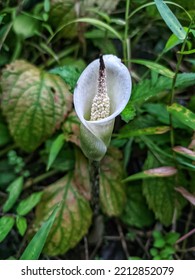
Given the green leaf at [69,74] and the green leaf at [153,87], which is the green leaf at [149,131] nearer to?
the green leaf at [153,87]

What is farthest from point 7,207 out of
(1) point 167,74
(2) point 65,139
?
(1) point 167,74

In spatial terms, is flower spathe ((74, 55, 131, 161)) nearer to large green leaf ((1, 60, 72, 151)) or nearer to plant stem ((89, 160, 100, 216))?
plant stem ((89, 160, 100, 216))

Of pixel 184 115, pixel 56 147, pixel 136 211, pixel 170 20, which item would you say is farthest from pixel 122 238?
pixel 170 20

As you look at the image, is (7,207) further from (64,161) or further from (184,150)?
(184,150)

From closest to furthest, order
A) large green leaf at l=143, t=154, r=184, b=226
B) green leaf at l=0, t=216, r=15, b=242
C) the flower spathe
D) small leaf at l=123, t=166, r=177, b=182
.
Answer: the flower spathe → green leaf at l=0, t=216, r=15, b=242 → small leaf at l=123, t=166, r=177, b=182 → large green leaf at l=143, t=154, r=184, b=226

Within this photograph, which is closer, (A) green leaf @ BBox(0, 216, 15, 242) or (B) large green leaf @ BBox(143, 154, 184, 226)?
(A) green leaf @ BBox(0, 216, 15, 242)

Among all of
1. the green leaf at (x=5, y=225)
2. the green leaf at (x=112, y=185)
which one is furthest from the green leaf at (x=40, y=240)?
the green leaf at (x=112, y=185)

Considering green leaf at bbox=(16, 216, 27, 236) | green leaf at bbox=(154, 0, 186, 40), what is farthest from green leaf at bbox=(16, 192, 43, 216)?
green leaf at bbox=(154, 0, 186, 40)

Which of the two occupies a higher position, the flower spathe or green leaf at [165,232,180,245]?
the flower spathe
